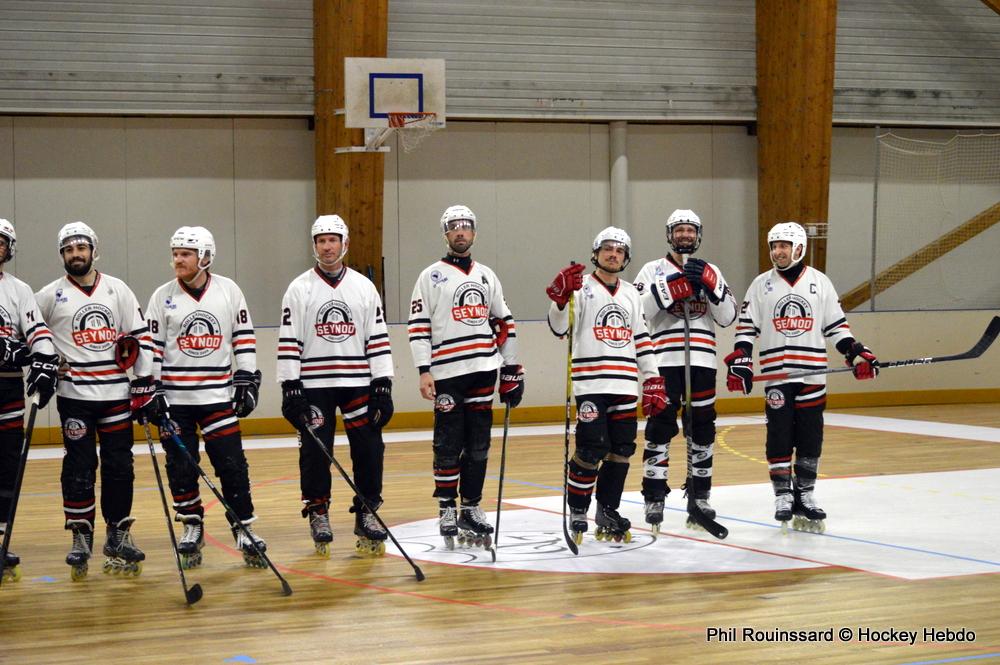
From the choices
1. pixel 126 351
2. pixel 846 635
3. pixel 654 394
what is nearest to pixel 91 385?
pixel 126 351

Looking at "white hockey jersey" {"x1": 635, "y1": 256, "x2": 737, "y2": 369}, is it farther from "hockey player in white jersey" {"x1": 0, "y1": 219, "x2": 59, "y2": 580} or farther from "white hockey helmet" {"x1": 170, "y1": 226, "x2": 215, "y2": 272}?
"hockey player in white jersey" {"x1": 0, "y1": 219, "x2": 59, "y2": 580}

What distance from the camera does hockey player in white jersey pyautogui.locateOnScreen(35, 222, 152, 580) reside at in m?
5.46

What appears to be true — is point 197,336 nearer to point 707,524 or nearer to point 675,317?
point 675,317

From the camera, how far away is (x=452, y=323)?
19.8ft

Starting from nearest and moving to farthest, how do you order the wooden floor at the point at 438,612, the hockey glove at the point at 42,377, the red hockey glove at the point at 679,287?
1. the wooden floor at the point at 438,612
2. the hockey glove at the point at 42,377
3. the red hockey glove at the point at 679,287

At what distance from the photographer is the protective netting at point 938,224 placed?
543 inches

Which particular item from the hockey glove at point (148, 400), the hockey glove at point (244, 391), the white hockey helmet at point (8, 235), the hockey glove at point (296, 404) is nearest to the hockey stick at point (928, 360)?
the hockey glove at point (296, 404)

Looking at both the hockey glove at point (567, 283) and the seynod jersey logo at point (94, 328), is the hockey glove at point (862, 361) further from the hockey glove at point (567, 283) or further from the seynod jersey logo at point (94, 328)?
the seynod jersey logo at point (94, 328)

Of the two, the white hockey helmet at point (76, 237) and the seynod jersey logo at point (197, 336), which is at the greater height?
the white hockey helmet at point (76, 237)

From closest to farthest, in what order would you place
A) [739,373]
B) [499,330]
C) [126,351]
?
[126,351]
[499,330]
[739,373]

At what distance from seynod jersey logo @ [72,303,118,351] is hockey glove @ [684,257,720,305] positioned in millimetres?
2723

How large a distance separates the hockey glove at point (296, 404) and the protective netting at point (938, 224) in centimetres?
906

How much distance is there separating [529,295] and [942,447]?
5768 mm

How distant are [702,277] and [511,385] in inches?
43.2
